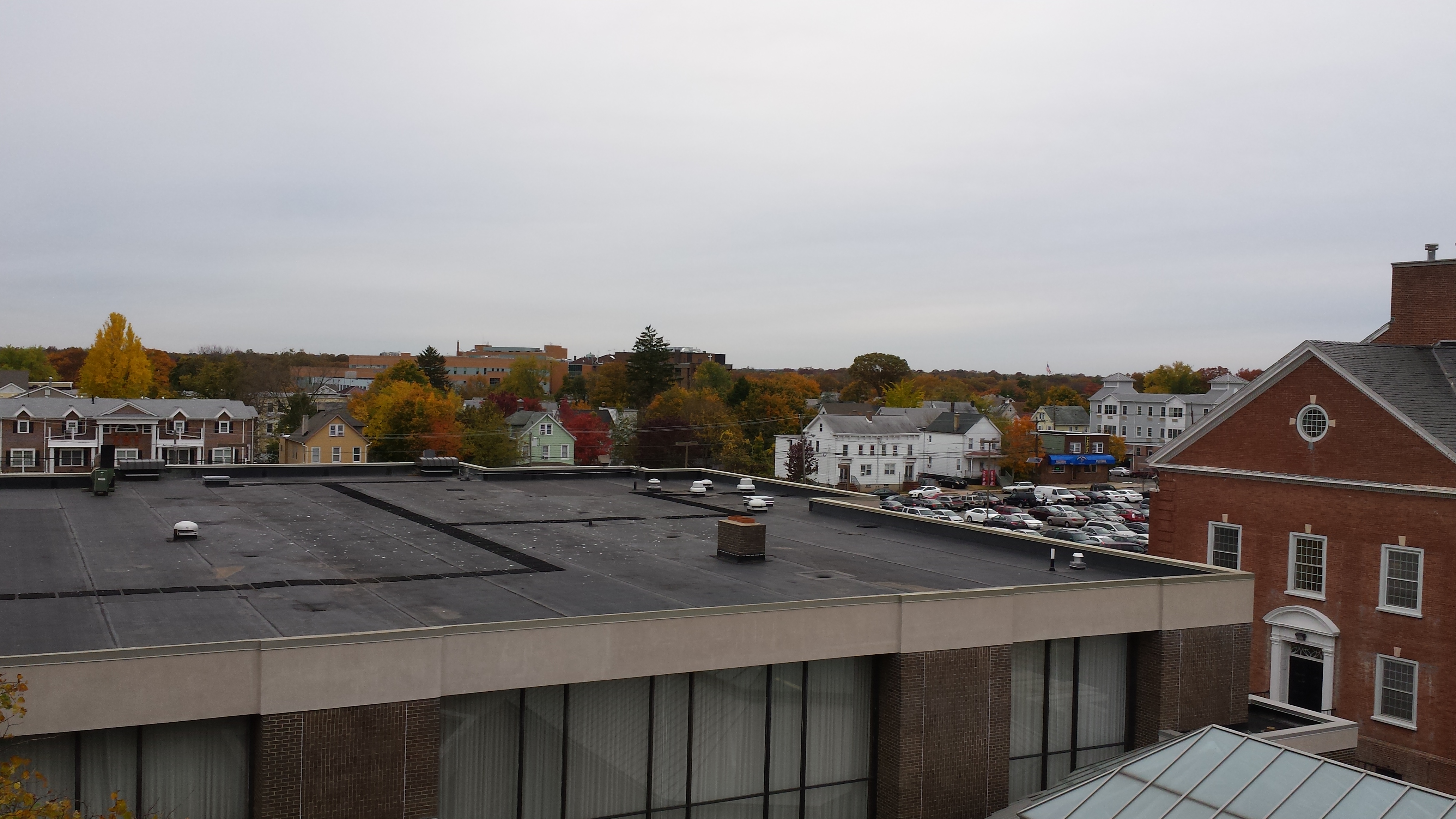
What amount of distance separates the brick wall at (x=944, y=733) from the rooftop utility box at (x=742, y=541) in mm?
5432

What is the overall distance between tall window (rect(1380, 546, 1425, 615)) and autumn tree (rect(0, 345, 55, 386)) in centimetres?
18978

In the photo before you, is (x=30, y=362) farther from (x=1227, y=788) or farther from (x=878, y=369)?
(x=1227, y=788)

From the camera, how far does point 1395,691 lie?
1136 inches

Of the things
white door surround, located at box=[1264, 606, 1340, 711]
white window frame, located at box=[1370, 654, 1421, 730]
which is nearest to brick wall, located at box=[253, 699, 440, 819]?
white door surround, located at box=[1264, 606, 1340, 711]

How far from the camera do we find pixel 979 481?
371ft

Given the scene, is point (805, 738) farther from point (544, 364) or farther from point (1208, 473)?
point (544, 364)

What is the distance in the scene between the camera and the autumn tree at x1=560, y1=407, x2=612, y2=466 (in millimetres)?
113750

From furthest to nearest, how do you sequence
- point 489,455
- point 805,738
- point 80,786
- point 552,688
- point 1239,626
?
point 489,455 < point 1239,626 < point 805,738 < point 552,688 < point 80,786

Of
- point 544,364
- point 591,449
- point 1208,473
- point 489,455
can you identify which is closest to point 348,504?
point 1208,473

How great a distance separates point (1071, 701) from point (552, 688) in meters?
9.56

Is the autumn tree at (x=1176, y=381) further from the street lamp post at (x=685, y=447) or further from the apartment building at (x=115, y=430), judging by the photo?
the apartment building at (x=115, y=430)

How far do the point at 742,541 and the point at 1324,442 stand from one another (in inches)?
770

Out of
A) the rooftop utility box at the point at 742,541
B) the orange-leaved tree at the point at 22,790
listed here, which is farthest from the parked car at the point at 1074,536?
the orange-leaved tree at the point at 22,790

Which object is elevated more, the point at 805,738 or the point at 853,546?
the point at 853,546
